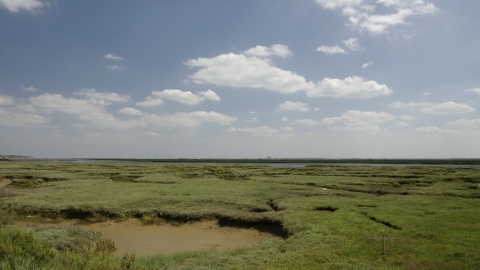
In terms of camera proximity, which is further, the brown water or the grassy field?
the brown water

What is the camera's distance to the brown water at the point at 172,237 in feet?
52.4

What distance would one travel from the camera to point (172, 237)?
58.5 ft

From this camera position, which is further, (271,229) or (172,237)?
(271,229)

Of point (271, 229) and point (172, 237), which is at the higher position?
point (271, 229)

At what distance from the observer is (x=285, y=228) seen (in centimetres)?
1730

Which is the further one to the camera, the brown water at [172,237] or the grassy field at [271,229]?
the brown water at [172,237]

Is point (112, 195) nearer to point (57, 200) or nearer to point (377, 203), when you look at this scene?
point (57, 200)

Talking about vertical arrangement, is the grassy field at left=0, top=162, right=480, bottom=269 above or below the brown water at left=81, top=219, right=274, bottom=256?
above

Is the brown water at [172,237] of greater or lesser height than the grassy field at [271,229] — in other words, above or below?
below

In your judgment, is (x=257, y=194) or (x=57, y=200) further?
(x=257, y=194)

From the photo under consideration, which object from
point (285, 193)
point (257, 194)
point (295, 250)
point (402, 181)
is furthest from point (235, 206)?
point (402, 181)

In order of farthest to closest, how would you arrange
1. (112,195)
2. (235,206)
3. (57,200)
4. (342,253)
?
(112,195) < (57,200) < (235,206) < (342,253)

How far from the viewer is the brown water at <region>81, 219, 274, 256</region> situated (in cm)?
1599

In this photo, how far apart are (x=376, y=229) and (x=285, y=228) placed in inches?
197
